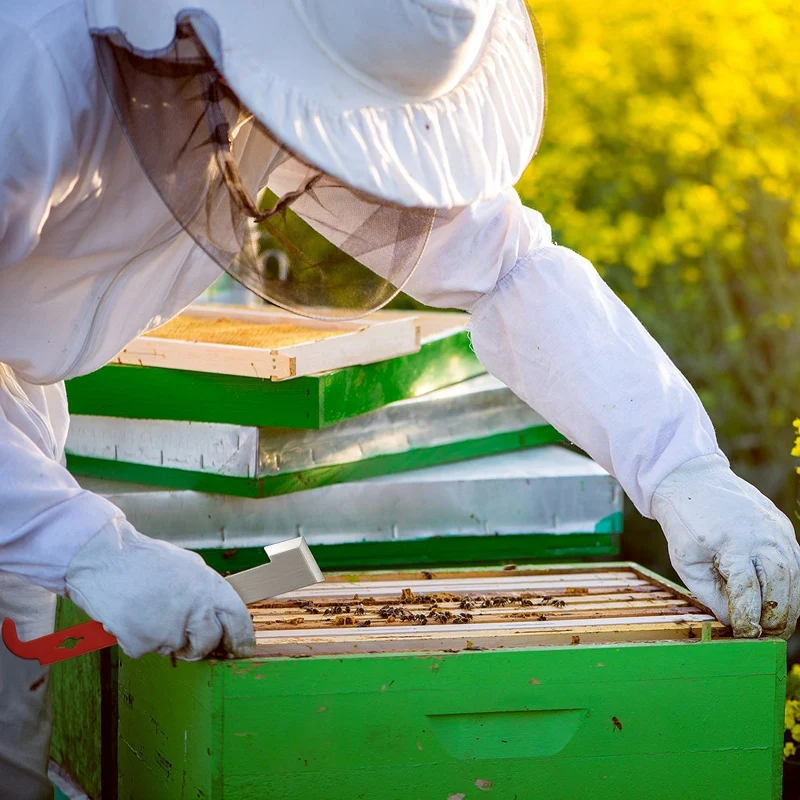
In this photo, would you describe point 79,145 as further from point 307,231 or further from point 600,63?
point 600,63

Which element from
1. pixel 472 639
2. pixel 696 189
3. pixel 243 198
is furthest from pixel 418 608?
pixel 696 189

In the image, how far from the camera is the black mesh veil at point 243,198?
1238 millimetres

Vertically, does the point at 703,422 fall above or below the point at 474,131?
below

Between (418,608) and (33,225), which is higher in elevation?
(33,225)

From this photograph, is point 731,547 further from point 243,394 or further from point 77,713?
point 77,713

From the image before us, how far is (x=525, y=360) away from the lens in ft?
5.81

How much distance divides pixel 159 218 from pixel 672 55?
10.8ft

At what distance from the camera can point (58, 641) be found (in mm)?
1435

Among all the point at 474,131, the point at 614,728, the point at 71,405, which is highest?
the point at 474,131

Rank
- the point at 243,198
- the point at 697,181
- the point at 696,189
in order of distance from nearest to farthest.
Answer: the point at 243,198 < the point at 696,189 < the point at 697,181

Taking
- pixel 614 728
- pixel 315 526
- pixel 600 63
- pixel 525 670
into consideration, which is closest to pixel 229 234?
pixel 525 670

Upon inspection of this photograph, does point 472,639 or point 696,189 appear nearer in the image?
point 472,639

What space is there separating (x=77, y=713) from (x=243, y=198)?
107 centimetres

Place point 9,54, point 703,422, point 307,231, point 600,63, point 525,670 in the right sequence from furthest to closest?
point 600,63 → point 703,422 → point 307,231 → point 525,670 → point 9,54
